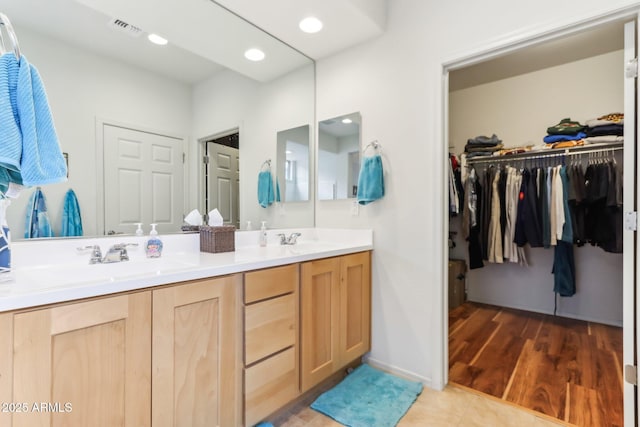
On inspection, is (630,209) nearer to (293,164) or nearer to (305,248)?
(305,248)

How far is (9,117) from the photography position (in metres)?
0.89

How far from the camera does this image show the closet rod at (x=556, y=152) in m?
2.70

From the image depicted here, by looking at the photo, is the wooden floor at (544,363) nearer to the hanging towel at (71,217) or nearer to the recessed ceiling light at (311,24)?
the hanging towel at (71,217)

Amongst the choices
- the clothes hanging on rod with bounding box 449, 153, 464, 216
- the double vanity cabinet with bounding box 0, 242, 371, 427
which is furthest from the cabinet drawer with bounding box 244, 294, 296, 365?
the clothes hanging on rod with bounding box 449, 153, 464, 216

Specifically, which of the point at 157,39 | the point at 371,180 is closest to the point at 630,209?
the point at 371,180

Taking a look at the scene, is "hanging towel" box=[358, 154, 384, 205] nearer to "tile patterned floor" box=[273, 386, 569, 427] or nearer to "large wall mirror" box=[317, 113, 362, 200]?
"large wall mirror" box=[317, 113, 362, 200]

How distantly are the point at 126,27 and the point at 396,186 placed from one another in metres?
1.72

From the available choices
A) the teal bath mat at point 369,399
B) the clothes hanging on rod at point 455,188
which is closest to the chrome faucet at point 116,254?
the teal bath mat at point 369,399

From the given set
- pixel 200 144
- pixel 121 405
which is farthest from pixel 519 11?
pixel 121 405

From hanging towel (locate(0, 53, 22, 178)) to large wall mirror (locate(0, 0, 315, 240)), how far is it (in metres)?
0.48

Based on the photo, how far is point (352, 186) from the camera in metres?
2.29

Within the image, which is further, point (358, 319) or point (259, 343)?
point (358, 319)

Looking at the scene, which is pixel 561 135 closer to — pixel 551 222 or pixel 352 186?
pixel 551 222

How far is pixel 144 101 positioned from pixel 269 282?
115cm
